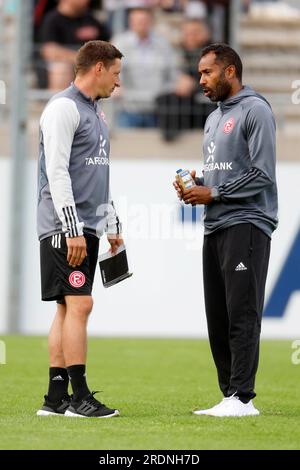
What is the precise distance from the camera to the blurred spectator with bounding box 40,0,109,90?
1576cm

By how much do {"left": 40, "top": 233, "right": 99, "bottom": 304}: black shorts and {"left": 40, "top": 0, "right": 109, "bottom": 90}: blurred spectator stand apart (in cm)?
847

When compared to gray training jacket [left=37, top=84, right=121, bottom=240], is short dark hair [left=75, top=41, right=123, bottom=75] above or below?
above

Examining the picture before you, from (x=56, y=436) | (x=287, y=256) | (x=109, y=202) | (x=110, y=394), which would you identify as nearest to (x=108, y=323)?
(x=287, y=256)

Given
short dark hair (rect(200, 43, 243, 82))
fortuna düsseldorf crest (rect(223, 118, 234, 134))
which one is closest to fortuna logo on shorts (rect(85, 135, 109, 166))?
fortuna düsseldorf crest (rect(223, 118, 234, 134))

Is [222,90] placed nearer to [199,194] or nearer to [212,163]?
[212,163]

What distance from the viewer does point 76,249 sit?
728 cm

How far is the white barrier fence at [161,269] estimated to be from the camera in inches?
574

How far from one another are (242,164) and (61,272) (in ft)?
4.34

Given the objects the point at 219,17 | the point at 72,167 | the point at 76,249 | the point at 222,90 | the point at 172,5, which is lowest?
the point at 76,249

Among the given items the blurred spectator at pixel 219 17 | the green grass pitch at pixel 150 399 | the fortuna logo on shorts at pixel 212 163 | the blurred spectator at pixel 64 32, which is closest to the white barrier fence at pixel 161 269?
the green grass pitch at pixel 150 399

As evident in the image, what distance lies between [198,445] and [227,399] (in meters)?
1.24

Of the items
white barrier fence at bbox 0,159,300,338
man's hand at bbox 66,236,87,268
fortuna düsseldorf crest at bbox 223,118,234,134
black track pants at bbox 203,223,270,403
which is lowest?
white barrier fence at bbox 0,159,300,338

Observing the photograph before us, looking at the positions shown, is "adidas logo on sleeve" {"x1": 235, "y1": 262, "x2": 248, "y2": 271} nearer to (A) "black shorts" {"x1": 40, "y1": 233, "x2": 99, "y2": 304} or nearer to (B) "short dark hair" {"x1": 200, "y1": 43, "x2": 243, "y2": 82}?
(A) "black shorts" {"x1": 40, "y1": 233, "x2": 99, "y2": 304}

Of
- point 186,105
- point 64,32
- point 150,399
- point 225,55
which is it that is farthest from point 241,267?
point 64,32
